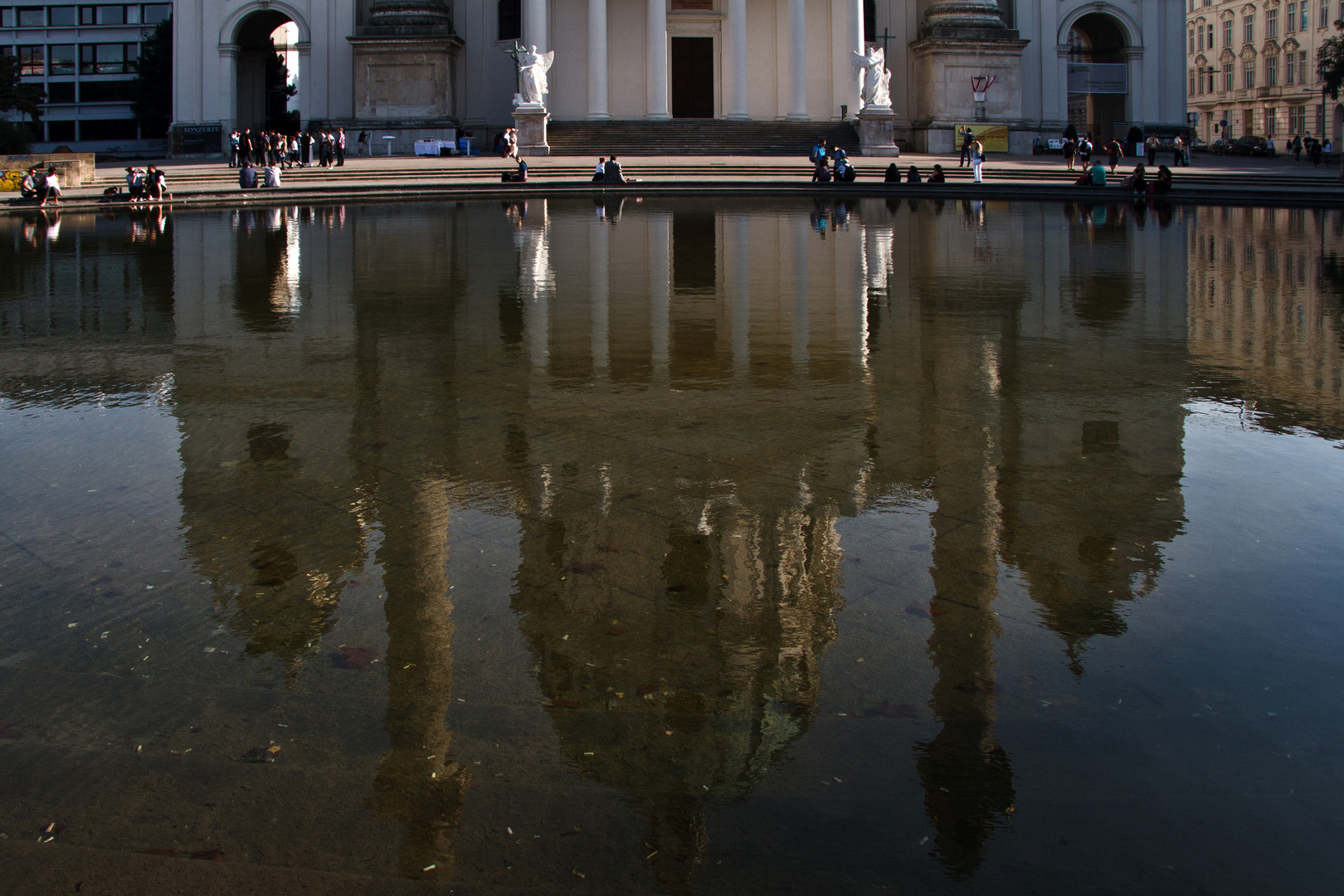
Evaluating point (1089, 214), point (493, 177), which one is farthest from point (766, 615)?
point (493, 177)

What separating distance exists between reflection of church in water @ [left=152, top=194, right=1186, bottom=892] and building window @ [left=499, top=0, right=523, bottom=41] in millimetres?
43856

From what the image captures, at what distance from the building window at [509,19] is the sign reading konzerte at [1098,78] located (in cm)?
2468

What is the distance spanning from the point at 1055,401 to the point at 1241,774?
4.26 metres

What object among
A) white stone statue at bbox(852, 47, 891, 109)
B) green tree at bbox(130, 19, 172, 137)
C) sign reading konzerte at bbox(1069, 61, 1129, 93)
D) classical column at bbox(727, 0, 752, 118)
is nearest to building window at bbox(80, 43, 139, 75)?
green tree at bbox(130, 19, 172, 137)

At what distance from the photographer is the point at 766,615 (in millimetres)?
3855

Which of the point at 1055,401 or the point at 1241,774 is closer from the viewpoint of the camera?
the point at 1241,774

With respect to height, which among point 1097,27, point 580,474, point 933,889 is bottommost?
point 933,889

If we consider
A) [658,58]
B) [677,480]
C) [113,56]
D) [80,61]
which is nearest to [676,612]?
[677,480]

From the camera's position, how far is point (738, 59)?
49.2 meters

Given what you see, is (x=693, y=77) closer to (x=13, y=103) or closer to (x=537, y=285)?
(x=13, y=103)

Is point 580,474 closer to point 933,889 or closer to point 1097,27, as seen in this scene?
point 933,889

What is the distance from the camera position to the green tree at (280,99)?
225ft

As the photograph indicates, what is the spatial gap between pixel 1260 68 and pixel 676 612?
95495 millimetres

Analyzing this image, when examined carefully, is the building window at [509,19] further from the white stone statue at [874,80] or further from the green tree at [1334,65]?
the green tree at [1334,65]
